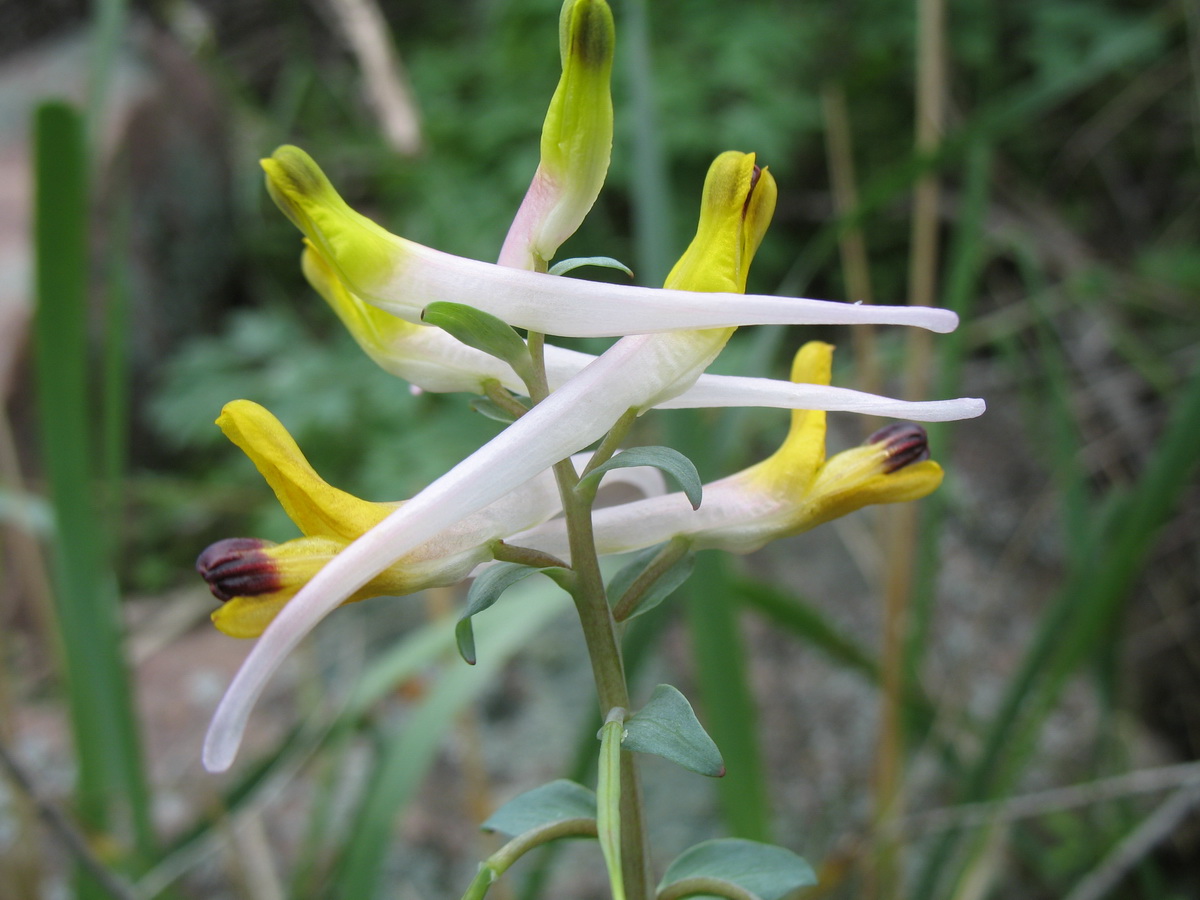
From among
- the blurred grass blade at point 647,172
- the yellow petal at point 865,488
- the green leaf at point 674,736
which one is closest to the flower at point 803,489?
the yellow petal at point 865,488

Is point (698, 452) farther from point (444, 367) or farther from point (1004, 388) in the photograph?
point (1004, 388)

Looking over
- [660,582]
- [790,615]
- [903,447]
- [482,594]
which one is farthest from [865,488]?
[790,615]

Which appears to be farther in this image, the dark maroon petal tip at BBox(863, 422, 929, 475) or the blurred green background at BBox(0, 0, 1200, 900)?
the blurred green background at BBox(0, 0, 1200, 900)

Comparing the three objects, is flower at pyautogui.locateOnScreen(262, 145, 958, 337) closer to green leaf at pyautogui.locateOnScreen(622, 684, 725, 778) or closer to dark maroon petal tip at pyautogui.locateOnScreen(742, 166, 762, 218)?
dark maroon petal tip at pyautogui.locateOnScreen(742, 166, 762, 218)

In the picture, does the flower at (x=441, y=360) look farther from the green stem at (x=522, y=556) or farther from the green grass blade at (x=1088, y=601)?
the green grass blade at (x=1088, y=601)

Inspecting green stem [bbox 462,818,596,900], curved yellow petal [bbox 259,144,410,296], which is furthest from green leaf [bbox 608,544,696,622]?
curved yellow petal [bbox 259,144,410,296]

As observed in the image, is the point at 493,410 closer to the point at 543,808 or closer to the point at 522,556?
the point at 522,556

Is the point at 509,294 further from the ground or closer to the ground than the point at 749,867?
further from the ground
